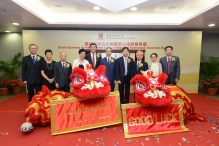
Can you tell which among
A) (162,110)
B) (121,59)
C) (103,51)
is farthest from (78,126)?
(103,51)

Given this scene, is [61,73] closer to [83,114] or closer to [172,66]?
[83,114]

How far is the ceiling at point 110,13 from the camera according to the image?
3.12 metres

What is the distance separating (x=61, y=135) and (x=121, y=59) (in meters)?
1.78

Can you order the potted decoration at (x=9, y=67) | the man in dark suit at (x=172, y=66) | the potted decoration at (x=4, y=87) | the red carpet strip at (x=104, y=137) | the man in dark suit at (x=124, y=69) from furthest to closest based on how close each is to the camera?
the potted decoration at (x=9, y=67), the potted decoration at (x=4, y=87), the man in dark suit at (x=172, y=66), the man in dark suit at (x=124, y=69), the red carpet strip at (x=104, y=137)

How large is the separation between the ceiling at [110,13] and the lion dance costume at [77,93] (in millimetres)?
1730

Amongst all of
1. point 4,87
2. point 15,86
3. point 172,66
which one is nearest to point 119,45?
point 172,66

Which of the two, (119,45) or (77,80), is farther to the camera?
(119,45)

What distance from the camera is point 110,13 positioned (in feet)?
12.3

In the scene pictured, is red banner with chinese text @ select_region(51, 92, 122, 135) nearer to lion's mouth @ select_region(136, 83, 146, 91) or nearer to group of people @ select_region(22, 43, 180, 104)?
lion's mouth @ select_region(136, 83, 146, 91)

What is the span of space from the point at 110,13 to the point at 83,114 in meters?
2.81

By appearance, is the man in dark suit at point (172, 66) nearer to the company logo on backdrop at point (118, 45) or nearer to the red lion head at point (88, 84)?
the red lion head at point (88, 84)

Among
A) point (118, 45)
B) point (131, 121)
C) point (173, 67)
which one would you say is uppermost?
point (118, 45)

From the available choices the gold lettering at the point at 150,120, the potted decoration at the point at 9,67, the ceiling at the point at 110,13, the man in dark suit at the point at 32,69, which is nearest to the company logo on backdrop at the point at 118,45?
the ceiling at the point at 110,13

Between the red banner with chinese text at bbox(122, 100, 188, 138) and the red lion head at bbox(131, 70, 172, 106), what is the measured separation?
5.9 inches
